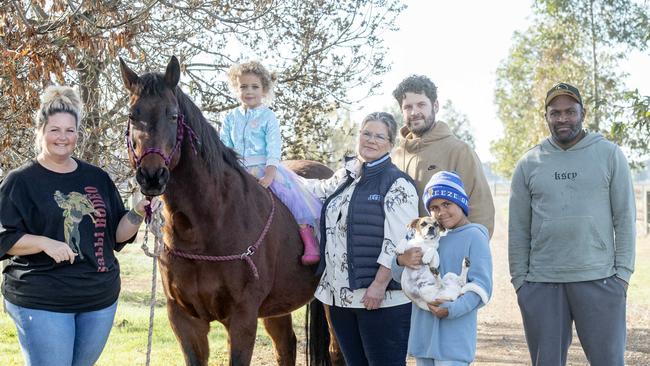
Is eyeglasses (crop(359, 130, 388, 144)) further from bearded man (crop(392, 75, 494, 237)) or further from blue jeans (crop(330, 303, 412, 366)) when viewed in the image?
blue jeans (crop(330, 303, 412, 366))

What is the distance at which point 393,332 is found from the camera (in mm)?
4051

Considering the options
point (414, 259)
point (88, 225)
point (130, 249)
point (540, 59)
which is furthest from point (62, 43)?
point (540, 59)

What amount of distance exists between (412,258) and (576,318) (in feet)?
4.13

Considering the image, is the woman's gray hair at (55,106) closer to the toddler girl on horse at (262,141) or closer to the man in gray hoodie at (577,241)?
the toddler girl on horse at (262,141)

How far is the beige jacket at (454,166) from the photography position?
14.8 ft

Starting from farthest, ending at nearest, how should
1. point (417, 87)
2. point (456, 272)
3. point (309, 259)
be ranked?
point (309, 259)
point (417, 87)
point (456, 272)

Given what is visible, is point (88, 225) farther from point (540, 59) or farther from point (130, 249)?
point (540, 59)

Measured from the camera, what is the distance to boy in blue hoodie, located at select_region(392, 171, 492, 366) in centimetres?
348

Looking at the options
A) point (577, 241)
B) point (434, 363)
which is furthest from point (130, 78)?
point (577, 241)

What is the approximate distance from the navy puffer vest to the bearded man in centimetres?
48

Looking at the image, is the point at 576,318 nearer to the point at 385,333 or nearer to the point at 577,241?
the point at 577,241

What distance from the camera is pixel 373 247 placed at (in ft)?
13.3

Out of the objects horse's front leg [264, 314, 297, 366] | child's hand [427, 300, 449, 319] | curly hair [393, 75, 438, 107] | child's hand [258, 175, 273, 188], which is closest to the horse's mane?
child's hand [258, 175, 273, 188]

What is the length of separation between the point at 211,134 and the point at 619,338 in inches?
104
